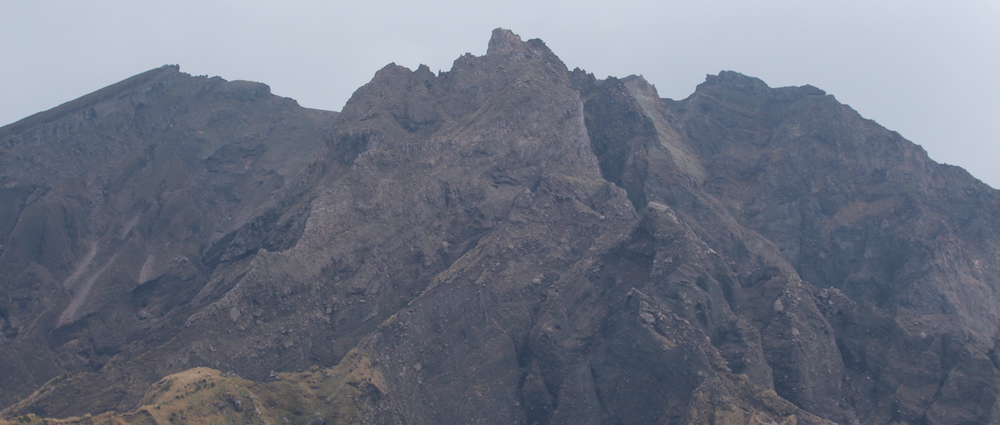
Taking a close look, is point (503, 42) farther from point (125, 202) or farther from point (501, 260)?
point (125, 202)

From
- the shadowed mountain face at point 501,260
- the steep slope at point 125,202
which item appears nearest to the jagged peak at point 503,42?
the shadowed mountain face at point 501,260

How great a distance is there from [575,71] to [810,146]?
3958cm

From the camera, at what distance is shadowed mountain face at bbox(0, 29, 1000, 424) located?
86688 millimetres

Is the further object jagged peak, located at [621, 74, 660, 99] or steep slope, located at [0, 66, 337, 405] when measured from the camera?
jagged peak, located at [621, 74, 660, 99]

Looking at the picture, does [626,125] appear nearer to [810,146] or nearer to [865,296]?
[810,146]

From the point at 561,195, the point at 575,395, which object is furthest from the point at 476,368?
the point at 561,195

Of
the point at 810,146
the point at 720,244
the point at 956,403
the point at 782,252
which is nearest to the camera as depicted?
the point at 956,403

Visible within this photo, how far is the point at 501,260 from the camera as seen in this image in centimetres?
9975

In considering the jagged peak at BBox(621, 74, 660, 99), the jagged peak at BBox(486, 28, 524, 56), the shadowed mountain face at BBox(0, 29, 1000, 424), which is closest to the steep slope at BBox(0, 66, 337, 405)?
the shadowed mountain face at BBox(0, 29, 1000, 424)

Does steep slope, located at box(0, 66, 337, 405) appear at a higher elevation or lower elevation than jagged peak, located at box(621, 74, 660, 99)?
lower

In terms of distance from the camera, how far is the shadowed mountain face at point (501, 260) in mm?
86688

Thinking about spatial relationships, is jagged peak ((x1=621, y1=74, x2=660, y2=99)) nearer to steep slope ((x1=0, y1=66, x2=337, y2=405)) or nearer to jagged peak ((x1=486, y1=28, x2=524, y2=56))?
jagged peak ((x1=486, y1=28, x2=524, y2=56))

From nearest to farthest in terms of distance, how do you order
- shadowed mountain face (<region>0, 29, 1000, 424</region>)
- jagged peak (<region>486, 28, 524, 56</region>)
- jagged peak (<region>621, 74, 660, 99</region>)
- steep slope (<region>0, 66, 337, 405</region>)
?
shadowed mountain face (<region>0, 29, 1000, 424</region>) → steep slope (<region>0, 66, 337, 405</region>) → jagged peak (<region>486, 28, 524, 56</region>) → jagged peak (<region>621, 74, 660, 99</region>)

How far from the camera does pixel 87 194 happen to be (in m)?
148
